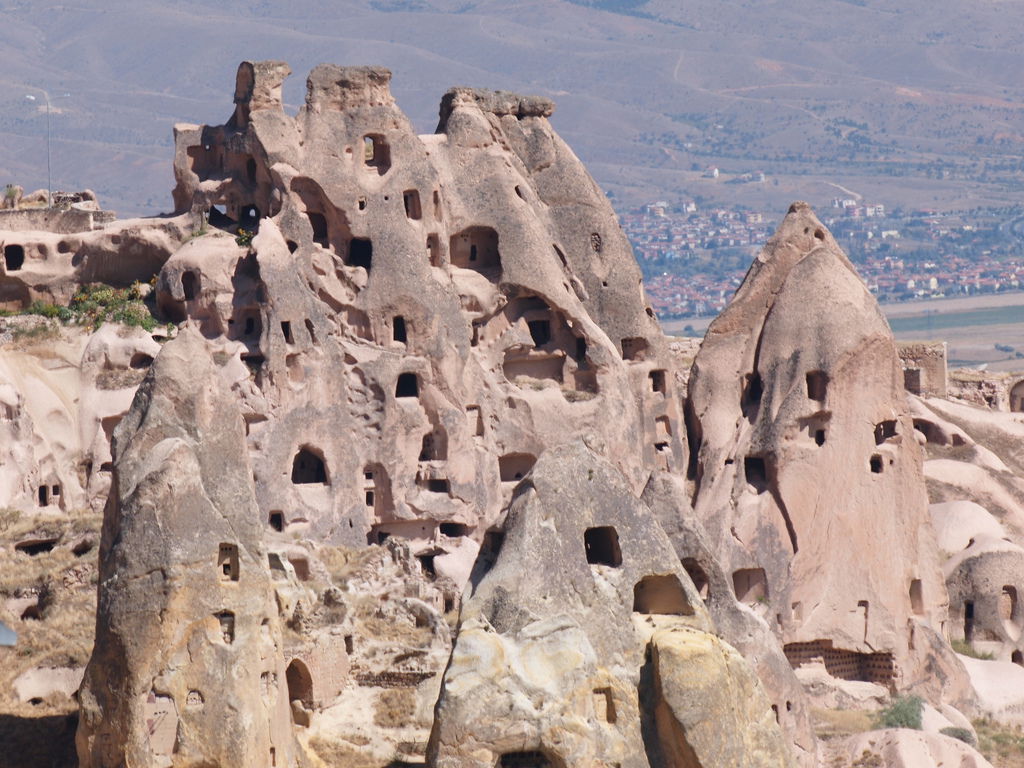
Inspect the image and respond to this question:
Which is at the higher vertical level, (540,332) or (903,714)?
(540,332)

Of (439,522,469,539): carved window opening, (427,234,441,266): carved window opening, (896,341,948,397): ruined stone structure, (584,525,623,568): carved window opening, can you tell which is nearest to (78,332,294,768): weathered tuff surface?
(584,525,623,568): carved window opening

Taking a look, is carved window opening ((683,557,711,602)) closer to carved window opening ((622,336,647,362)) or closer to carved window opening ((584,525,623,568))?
carved window opening ((584,525,623,568))

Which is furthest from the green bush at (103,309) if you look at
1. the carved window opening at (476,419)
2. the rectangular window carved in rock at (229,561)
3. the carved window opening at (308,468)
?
the rectangular window carved in rock at (229,561)

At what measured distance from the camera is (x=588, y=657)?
108 feet

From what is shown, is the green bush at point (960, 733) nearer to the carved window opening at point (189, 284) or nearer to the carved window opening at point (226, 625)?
the carved window opening at point (189, 284)

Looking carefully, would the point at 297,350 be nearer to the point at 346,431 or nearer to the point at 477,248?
the point at 346,431

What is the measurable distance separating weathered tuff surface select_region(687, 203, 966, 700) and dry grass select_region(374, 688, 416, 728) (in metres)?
14.4

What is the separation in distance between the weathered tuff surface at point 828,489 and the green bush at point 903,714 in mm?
1724

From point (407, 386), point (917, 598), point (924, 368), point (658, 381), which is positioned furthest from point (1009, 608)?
point (407, 386)

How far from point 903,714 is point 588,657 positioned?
742 inches

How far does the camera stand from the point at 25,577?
4519 cm

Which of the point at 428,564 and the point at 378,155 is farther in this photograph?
the point at 378,155

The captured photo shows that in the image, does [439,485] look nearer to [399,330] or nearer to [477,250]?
[399,330]

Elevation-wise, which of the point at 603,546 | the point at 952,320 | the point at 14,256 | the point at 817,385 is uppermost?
the point at 952,320
